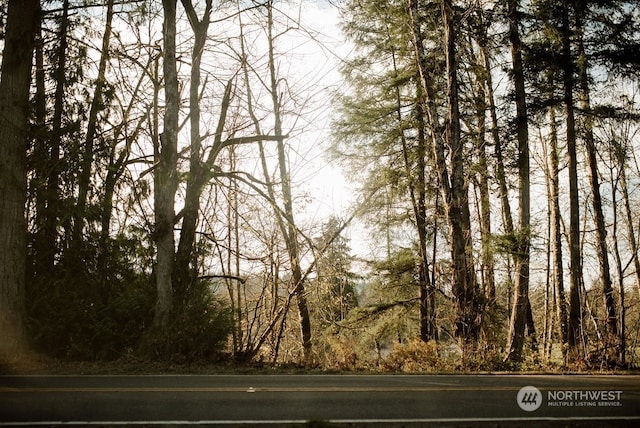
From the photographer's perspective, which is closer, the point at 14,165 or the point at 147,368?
the point at 147,368

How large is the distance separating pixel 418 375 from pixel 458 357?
2742 mm

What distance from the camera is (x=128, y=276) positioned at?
12.0 m

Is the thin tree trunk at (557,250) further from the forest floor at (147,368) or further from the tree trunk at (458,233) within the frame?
the tree trunk at (458,233)

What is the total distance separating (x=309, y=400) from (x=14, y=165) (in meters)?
9.00

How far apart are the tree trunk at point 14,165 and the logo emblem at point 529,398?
399 inches

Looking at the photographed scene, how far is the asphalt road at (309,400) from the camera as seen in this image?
230 inches

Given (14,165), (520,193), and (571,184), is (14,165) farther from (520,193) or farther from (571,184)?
(571,184)

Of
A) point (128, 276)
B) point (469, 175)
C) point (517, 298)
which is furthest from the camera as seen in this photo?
point (469, 175)

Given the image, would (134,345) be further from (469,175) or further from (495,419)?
(469,175)

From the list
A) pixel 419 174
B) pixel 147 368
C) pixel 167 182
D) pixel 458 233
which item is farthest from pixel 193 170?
pixel 419 174

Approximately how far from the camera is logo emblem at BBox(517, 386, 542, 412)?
6660 millimetres

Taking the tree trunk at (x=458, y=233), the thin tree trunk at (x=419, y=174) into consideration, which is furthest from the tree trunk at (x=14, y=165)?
the thin tree trunk at (x=419, y=174)

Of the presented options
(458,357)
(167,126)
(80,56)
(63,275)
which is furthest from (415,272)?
(80,56)

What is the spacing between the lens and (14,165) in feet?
34.8
